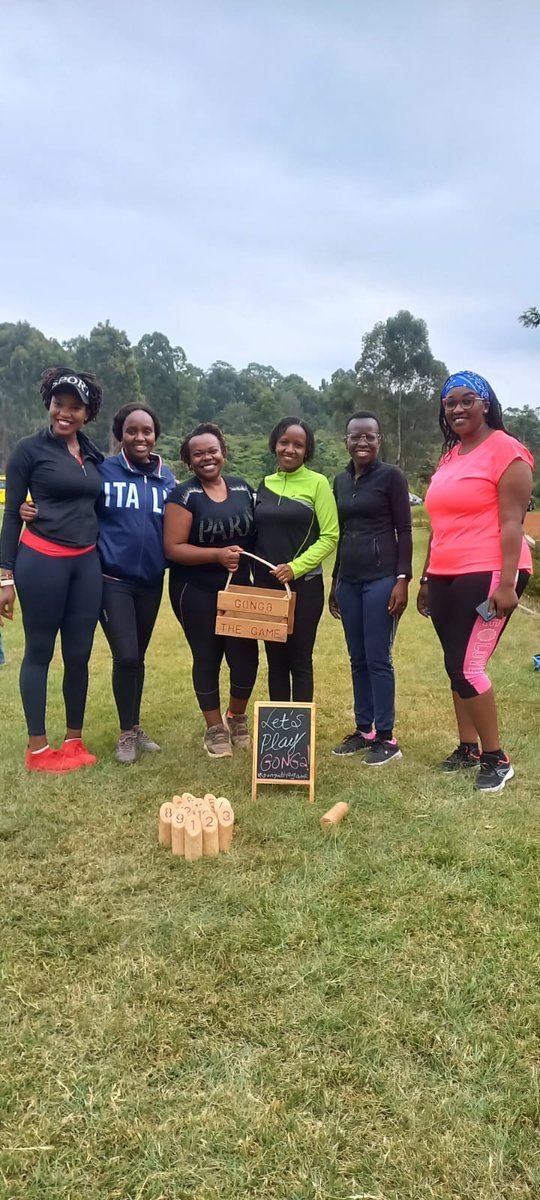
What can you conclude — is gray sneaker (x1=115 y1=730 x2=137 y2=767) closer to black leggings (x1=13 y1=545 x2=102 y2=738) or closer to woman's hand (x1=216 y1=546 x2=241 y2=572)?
black leggings (x1=13 y1=545 x2=102 y2=738)

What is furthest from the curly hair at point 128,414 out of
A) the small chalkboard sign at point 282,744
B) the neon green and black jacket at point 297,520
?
the small chalkboard sign at point 282,744

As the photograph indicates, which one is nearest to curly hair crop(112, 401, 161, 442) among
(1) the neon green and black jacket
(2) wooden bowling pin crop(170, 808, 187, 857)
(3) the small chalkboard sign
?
(1) the neon green and black jacket

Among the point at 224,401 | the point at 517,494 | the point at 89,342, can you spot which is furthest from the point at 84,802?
the point at 224,401

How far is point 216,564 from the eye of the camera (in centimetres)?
412

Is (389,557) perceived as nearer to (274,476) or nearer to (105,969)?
(274,476)

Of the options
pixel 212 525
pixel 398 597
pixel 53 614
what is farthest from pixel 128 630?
pixel 398 597

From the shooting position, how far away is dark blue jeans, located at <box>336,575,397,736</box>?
4.15 m

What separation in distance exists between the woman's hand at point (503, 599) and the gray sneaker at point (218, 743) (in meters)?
1.89

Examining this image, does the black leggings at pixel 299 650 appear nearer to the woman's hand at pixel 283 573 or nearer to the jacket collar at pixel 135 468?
the woman's hand at pixel 283 573

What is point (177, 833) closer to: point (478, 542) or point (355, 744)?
point (355, 744)

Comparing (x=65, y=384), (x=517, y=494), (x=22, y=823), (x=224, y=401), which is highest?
(x=224, y=401)

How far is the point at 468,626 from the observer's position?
3.63 meters

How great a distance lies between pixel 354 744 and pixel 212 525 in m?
1.72

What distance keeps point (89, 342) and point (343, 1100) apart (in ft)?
230
